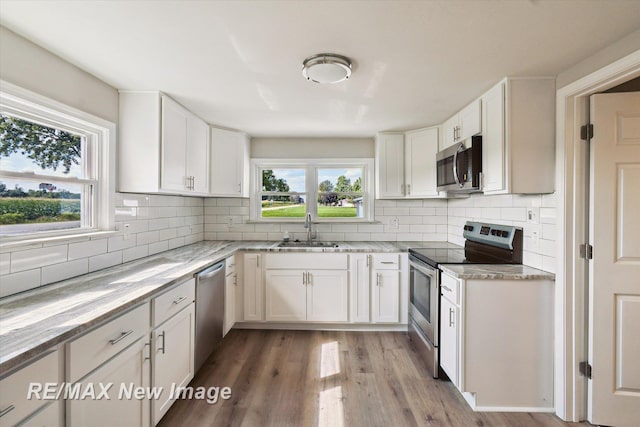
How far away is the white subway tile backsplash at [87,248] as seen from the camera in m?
1.83

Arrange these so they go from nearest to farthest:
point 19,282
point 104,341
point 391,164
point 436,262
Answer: point 104,341 → point 19,282 → point 436,262 → point 391,164

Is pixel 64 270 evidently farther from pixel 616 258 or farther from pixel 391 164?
pixel 616 258

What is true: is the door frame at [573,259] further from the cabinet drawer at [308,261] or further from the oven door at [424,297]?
the cabinet drawer at [308,261]

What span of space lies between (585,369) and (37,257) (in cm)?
334

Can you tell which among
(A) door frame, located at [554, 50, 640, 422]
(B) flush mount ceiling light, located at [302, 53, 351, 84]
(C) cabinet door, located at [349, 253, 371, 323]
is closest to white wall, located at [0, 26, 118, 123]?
(B) flush mount ceiling light, located at [302, 53, 351, 84]

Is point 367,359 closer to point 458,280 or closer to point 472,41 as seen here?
point 458,280

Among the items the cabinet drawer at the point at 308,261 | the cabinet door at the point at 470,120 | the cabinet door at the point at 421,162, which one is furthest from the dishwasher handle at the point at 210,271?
the cabinet door at the point at 470,120

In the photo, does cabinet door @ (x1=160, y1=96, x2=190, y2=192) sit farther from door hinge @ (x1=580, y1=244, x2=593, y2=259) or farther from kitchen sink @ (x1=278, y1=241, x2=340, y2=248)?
door hinge @ (x1=580, y1=244, x2=593, y2=259)

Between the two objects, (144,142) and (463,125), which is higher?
(463,125)

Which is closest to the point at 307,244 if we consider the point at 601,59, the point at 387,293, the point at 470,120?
the point at 387,293

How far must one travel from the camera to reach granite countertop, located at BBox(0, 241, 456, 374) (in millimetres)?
1000

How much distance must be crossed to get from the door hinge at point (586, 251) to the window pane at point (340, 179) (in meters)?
2.31

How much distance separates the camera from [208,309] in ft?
7.91

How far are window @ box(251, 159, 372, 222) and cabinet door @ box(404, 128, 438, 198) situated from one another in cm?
56
